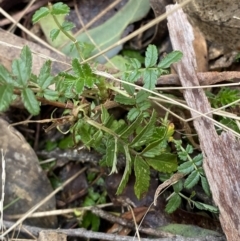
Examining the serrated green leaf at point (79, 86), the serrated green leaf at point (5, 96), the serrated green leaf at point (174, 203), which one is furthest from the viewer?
the serrated green leaf at point (174, 203)

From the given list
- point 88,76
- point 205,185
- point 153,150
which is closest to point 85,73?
point 88,76

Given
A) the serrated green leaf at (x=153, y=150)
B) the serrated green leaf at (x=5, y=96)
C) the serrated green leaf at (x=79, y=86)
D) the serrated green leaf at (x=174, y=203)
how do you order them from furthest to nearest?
the serrated green leaf at (x=174, y=203) < the serrated green leaf at (x=153, y=150) < the serrated green leaf at (x=79, y=86) < the serrated green leaf at (x=5, y=96)

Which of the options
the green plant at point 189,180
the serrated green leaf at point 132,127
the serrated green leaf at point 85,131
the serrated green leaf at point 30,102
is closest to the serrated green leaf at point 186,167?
the green plant at point 189,180

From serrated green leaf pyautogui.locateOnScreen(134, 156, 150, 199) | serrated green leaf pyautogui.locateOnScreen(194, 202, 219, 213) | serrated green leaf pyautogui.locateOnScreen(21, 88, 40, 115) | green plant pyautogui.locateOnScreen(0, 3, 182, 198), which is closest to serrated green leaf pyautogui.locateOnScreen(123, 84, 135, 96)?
green plant pyautogui.locateOnScreen(0, 3, 182, 198)

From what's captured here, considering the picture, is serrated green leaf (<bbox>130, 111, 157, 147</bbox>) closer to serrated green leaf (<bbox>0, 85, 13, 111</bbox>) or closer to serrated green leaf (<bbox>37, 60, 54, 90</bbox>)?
serrated green leaf (<bbox>37, 60, 54, 90</bbox>)

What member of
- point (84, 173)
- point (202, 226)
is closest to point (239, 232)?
point (202, 226)

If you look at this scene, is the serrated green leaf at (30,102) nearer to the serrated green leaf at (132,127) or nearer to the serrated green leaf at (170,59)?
the serrated green leaf at (132,127)

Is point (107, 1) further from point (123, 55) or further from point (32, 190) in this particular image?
point (32, 190)
